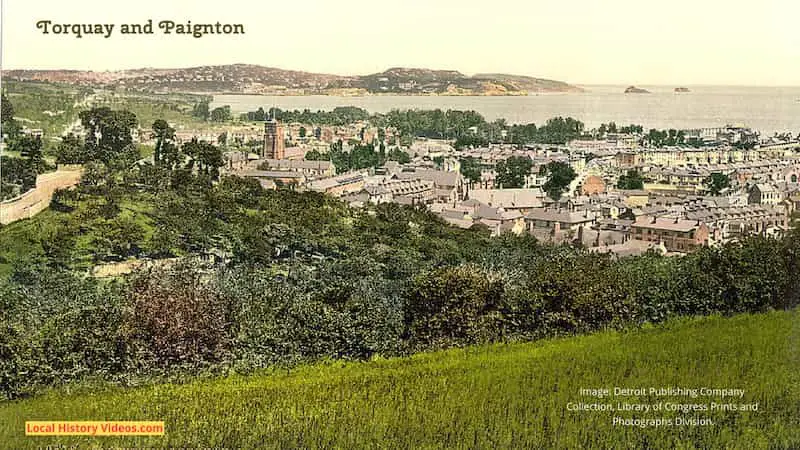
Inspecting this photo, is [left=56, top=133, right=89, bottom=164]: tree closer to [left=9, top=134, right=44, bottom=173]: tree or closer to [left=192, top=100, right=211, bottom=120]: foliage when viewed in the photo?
[left=9, top=134, right=44, bottom=173]: tree

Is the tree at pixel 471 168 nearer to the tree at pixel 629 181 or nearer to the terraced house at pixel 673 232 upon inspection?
the tree at pixel 629 181

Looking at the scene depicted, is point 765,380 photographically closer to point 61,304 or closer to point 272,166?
point 272,166

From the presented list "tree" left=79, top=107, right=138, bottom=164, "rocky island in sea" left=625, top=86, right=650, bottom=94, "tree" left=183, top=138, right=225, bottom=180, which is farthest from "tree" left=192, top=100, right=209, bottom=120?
"rocky island in sea" left=625, top=86, right=650, bottom=94

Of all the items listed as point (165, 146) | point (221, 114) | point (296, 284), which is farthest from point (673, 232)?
point (165, 146)

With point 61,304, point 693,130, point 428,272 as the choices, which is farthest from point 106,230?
point 693,130

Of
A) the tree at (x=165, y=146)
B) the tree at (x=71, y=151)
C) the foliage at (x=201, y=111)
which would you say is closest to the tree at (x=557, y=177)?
the foliage at (x=201, y=111)
